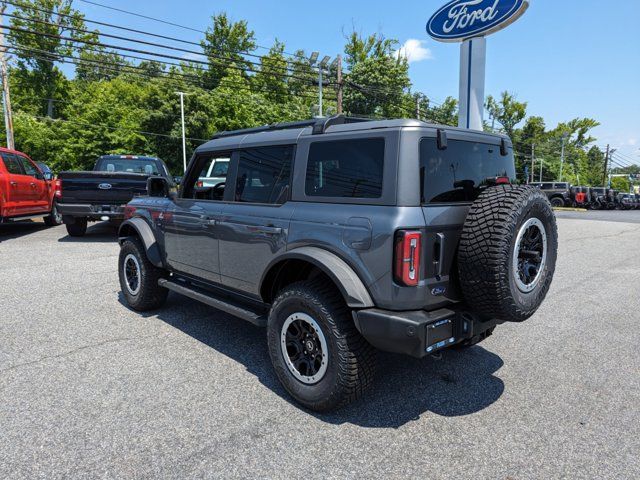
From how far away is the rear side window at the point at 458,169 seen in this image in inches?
106

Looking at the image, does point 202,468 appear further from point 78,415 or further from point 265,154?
point 265,154

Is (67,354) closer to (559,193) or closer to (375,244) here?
(375,244)

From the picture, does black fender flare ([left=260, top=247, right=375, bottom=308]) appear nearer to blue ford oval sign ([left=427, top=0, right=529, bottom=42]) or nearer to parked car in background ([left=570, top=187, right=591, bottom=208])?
blue ford oval sign ([left=427, top=0, right=529, bottom=42])

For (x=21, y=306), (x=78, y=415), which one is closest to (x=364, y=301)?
(x=78, y=415)

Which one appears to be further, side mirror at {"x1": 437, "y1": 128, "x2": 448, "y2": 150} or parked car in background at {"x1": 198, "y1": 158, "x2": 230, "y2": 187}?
parked car in background at {"x1": 198, "y1": 158, "x2": 230, "y2": 187}

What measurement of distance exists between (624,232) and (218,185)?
15.4 meters

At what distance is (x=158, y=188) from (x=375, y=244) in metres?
3.26

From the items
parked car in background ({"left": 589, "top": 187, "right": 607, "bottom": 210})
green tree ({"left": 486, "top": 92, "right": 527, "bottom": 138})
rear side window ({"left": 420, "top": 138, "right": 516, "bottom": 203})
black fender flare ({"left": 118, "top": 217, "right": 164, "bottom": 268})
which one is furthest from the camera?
green tree ({"left": 486, "top": 92, "right": 527, "bottom": 138})

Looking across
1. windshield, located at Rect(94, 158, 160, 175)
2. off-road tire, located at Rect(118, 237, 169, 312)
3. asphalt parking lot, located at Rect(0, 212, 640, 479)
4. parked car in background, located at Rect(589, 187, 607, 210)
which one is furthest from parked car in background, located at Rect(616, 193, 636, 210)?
off-road tire, located at Rect(118, 237, 169, 312)

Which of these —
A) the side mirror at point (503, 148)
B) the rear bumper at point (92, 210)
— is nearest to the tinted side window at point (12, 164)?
the rear bumper at point (92, 210)

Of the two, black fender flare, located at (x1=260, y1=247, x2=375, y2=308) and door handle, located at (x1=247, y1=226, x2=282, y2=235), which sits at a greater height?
door handle, located at (x1=247, y1=226, x2=282, y2=235)

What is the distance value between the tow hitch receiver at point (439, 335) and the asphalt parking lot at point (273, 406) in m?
0.57

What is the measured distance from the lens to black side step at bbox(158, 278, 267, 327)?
3.35m

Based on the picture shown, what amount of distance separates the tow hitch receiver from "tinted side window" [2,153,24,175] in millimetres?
10593
